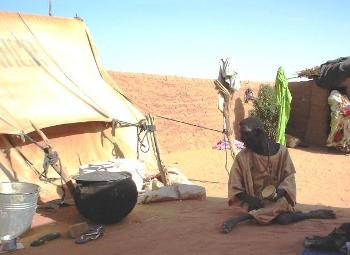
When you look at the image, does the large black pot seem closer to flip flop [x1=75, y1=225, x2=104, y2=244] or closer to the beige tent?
flip flop [x1=75, y1=225, x2=104, y2=244]

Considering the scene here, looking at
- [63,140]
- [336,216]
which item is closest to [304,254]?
[336,216]

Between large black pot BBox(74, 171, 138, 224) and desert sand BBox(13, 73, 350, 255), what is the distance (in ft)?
0.53

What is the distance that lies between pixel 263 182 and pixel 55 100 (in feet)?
12.2

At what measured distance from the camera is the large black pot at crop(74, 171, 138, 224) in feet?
16.3

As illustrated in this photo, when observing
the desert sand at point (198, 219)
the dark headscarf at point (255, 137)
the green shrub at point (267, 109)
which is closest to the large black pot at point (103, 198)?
the desert sand at point (198, 219)

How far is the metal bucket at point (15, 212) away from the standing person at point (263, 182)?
2115mm

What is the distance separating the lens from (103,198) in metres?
4.95

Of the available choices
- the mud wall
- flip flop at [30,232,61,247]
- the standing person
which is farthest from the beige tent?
the mud wall

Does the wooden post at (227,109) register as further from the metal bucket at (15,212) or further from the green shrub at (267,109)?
the green shrub at (267,109)

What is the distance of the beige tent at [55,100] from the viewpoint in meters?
6.40

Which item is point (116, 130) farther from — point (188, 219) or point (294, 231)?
point (294, 231)

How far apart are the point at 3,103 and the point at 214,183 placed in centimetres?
421

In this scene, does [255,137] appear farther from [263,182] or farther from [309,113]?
[309,113]

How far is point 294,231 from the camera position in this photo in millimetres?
4113
